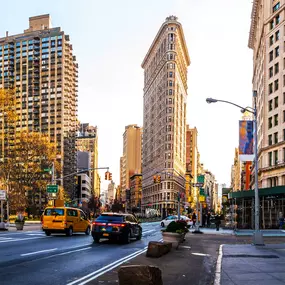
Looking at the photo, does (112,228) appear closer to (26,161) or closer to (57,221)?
(57,221)

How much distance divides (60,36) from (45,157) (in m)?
101

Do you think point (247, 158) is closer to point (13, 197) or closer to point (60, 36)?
point (13, 197)

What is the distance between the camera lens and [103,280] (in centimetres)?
1208

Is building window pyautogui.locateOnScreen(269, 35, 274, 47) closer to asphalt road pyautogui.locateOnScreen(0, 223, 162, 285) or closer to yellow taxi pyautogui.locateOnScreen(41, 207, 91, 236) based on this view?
yellow taxi pyautogui.locateOnScreen(41, 207, 91, 236)

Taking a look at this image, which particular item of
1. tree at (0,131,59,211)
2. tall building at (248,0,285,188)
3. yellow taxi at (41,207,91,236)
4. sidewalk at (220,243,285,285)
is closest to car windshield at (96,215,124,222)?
yellow taxi at (41,207,91,236)

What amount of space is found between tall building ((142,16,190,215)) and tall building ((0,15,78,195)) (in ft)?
96.0

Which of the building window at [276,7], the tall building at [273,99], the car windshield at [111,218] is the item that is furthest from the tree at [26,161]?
→ the car windshield at [111,218]

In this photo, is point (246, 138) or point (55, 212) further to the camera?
point (55, 212)

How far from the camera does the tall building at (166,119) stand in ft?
512

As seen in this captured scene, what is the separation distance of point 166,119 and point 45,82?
4613 cm

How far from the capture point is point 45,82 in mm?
170000

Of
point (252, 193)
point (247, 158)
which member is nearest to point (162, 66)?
point (252, 193)

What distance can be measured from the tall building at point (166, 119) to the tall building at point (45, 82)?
96.0 feet

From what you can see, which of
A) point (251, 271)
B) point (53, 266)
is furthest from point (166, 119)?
point (251, 271)
